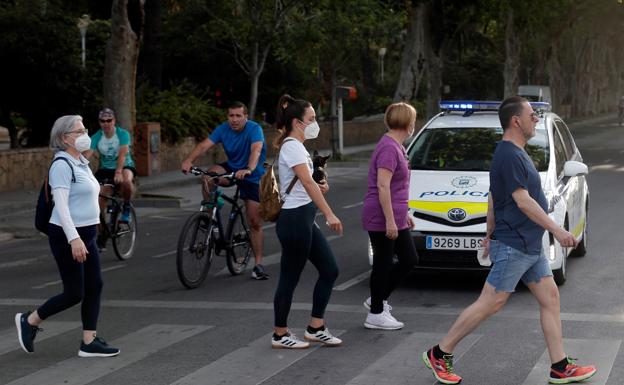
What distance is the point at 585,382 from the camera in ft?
23.0

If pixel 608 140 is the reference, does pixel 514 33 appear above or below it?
above

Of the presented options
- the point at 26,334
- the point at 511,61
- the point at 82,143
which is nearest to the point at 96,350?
the point at 26,334

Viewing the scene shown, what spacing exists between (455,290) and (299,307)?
1614 millimetres

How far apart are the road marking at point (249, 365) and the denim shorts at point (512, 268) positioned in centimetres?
152

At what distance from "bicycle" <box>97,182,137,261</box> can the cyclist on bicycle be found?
11 centimetres

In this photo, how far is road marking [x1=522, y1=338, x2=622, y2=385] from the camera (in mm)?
7148

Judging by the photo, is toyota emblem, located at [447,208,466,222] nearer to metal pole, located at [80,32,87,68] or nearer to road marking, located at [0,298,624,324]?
road marking, located at [0,298,624,324]

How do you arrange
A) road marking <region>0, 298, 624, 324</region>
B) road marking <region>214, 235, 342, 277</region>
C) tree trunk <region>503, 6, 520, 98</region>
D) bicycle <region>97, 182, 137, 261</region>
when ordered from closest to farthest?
road marking <region>0, 298, 624, 324</region>, road marking <region>214, 235, 342, 277</region>, bicycle <region>97, 182, 137, 261</region>, tree trunk <region>503, 6, 520, 98</region>

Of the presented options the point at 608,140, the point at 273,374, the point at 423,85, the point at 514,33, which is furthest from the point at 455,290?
the point at 423,85

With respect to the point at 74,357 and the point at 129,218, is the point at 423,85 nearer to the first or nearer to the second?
the point at 129,218

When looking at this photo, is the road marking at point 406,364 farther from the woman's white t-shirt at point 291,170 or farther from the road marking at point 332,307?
the woman's white t-shirt at point 291,170

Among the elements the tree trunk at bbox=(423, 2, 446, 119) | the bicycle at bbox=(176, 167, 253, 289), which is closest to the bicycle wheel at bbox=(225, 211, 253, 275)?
the bicycle at bbox=(176, 167, 253, 289)

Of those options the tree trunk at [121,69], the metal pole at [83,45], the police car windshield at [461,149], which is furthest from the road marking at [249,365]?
the metal pole at [83,45]

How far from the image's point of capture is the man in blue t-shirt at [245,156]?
11.5 metres
